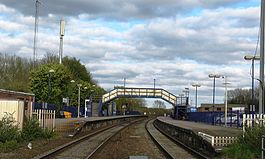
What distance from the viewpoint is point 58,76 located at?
2901 inches

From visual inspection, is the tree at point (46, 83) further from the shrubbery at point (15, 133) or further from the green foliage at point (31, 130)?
the green foliage at point (31, 130)

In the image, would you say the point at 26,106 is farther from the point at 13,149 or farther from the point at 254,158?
the point at 254,158

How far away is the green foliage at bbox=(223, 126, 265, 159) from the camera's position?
1582 centimetres

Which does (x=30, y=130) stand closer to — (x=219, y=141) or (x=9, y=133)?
(x=9, y=133)

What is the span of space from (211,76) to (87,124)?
30.8m

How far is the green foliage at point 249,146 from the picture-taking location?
15820 millimetres

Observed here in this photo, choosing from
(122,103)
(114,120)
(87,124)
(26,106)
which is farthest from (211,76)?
(122,103)

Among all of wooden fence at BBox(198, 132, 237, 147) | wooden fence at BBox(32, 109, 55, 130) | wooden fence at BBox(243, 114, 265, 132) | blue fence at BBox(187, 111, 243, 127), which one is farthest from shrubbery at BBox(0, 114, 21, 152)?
blue fence at BBox(187, 111, 243, 127)

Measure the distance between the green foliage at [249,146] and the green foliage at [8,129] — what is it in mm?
10159

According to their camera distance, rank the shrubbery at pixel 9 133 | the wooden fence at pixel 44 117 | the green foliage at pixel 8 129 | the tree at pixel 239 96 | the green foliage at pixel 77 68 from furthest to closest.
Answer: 1. the tree at pixel 239 96
2. the green foliage at pixel 77 68
3. the wooden fence at pixel 44 117
4. the green foliage at pixel 8 129
5. the shrubbery at pixel 9 133

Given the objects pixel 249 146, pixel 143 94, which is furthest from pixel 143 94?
pixel 249 146

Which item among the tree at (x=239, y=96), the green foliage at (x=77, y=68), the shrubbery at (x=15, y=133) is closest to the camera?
the shrubbery at (x=15, y=133)

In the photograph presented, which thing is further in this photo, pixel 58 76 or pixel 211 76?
pixel 58 76

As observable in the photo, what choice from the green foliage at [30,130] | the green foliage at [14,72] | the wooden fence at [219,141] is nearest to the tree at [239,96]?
the green foliage at [14,72]
